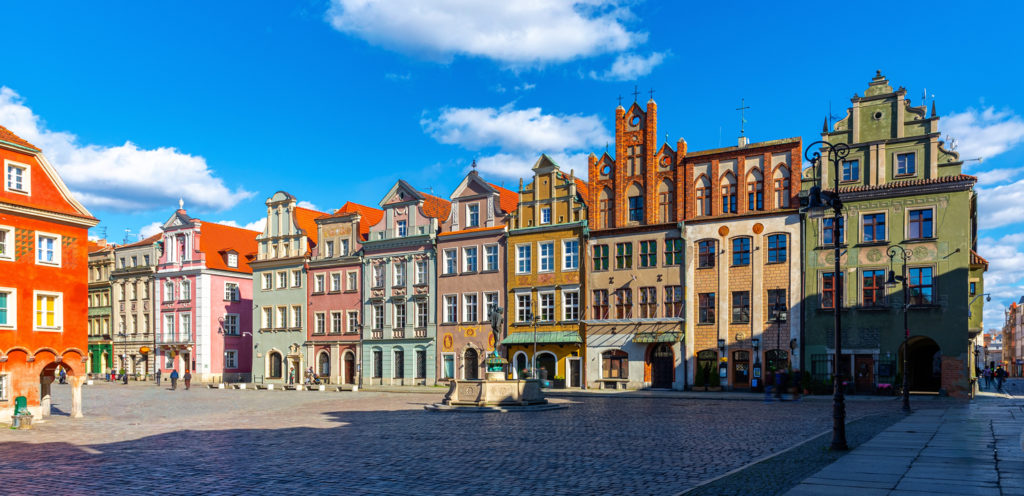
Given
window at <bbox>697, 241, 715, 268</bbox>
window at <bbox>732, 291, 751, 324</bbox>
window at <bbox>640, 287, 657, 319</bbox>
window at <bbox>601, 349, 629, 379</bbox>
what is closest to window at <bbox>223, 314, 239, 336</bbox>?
window at <bbox>601, 349, 629, 379</bbox>

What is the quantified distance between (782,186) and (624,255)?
35.0 feet

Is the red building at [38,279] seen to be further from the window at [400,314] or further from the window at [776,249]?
the window at [776,249]

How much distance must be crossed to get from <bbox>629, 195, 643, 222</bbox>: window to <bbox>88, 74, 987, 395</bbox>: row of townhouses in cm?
19

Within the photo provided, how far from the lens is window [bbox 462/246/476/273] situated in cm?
6019

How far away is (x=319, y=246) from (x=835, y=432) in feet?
178

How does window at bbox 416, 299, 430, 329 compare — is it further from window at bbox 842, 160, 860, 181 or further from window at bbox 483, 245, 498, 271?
window at bbox 842, 160, 860, 181

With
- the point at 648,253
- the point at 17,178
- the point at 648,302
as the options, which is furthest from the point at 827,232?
the point at 17,178

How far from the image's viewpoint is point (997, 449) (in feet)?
63.4

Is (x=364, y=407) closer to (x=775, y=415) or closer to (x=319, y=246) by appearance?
(x=775, y=415)

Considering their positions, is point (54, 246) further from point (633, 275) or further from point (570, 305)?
point (633, 275)

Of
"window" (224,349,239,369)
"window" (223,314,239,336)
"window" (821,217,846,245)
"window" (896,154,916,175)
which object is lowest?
"window" (224,349,239,369)

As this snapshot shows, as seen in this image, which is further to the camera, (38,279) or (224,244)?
(224,244)

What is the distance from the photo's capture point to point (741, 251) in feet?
165

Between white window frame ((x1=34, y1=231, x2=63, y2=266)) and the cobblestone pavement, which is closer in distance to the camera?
the cobblestone pavement
